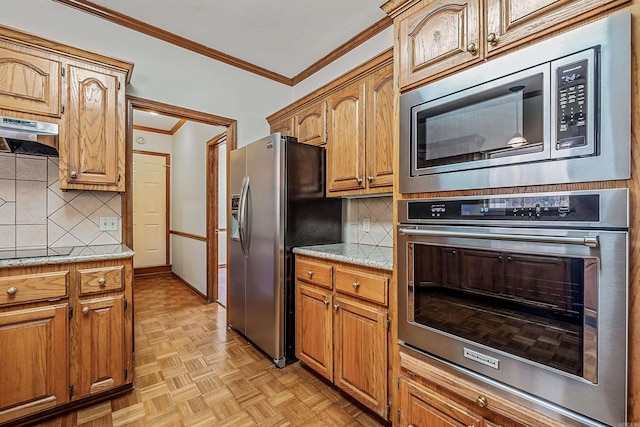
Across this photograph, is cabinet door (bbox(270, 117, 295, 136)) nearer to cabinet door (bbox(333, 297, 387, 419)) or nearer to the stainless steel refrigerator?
the stainless steel refrigerator

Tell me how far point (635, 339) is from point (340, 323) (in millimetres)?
1329

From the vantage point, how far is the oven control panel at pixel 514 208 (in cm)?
88

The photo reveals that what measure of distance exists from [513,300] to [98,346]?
7.27 feet

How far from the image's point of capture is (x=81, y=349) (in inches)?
67.9

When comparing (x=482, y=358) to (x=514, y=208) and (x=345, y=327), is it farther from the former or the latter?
(x=345, y=327)

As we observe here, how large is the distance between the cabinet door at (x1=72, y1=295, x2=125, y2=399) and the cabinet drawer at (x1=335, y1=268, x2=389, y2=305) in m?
1.39

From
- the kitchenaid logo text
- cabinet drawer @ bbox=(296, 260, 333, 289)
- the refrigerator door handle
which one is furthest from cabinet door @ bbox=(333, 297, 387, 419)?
the refrigerator door handle

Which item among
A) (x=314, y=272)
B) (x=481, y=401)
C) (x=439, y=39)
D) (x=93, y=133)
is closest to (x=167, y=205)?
(x=93, y=133)

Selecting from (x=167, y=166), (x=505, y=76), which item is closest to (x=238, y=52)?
(x=505, y=76)

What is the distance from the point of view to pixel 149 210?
521 centimetres

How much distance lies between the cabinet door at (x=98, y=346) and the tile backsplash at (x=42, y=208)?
2.38 ft

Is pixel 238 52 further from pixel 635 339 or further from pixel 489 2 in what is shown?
pixel 635 339

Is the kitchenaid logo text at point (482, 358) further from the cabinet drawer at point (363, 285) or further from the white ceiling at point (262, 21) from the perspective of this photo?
the white ceiling at point (262, 21)

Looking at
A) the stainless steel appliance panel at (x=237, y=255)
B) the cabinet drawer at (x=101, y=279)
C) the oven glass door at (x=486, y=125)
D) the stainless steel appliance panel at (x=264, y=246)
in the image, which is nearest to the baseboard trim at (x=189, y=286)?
the stainless steel appliance panel at (x=237, y=255)
